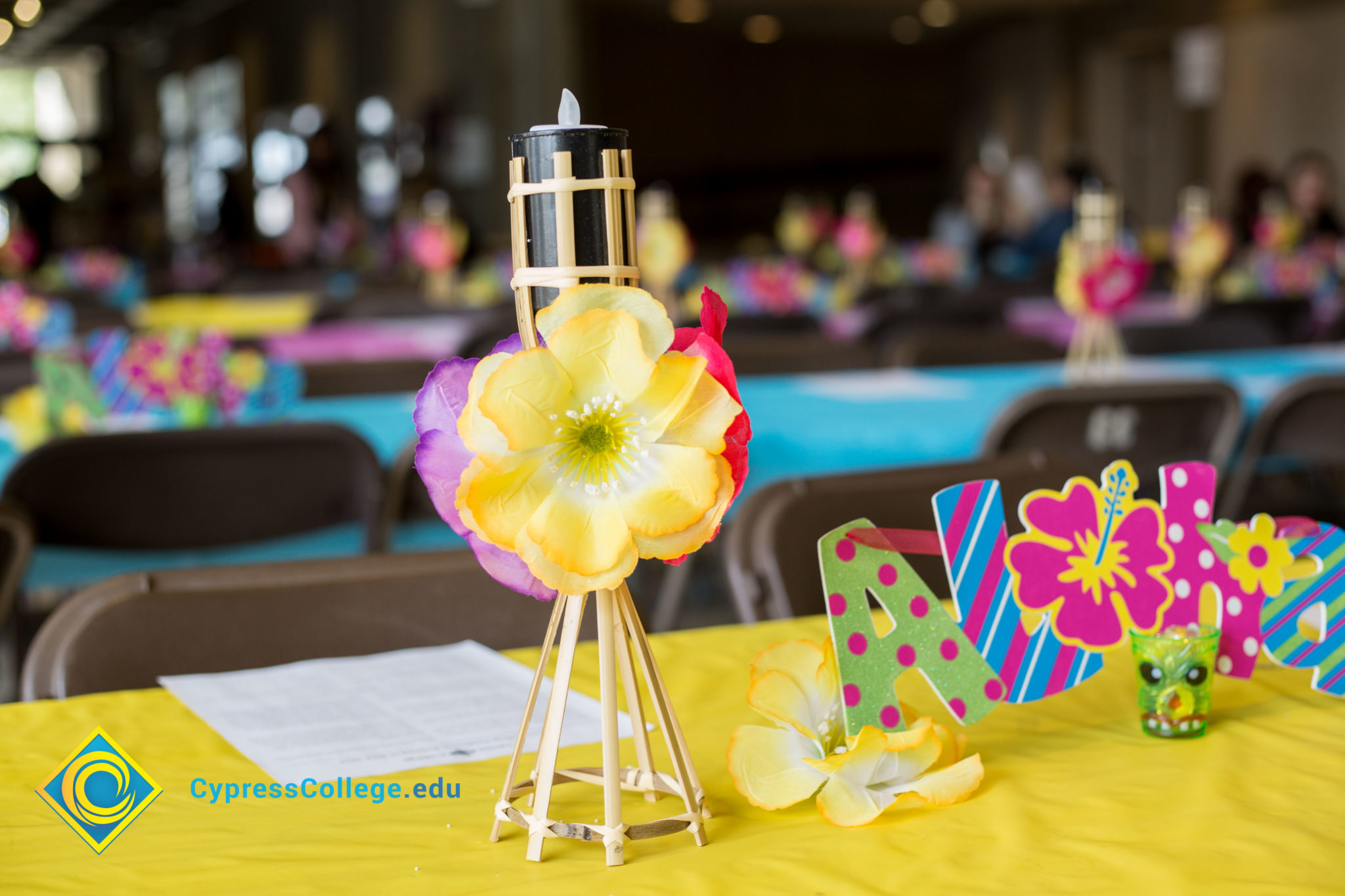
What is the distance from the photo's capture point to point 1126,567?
90cm

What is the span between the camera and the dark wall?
49.0 ft

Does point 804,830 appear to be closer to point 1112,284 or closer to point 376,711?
point 376,711

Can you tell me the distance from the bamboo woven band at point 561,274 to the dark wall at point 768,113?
1361cm

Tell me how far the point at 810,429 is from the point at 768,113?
13713 millimetres

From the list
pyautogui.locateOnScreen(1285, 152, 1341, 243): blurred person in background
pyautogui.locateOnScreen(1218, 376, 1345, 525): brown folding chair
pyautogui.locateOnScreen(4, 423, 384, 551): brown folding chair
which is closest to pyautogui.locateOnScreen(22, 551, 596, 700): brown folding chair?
pyautogui.locateOnScreen(4, 423, 384, 551): brown folding chair

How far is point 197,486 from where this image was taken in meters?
2.15

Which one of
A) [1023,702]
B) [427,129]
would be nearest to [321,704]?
[1023,702]

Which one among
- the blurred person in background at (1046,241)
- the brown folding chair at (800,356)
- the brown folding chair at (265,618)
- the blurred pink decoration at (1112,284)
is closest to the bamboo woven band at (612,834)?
the brown folding chair at (265,618)

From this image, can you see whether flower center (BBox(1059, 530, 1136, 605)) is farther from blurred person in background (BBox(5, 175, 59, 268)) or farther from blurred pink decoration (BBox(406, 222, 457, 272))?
blurred person in background (BBox(5, 175, 59, 268))

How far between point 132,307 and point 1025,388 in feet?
16.8

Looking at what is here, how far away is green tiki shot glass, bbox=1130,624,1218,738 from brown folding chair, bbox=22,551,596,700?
534mm

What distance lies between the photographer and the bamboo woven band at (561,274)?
0.68m

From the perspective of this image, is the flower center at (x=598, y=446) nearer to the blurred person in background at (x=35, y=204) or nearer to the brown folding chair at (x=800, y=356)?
the brown folding chair at (x=800, y=356)

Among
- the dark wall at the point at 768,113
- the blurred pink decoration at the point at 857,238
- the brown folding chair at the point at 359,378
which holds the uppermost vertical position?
the dark wall at the point at 768,113
